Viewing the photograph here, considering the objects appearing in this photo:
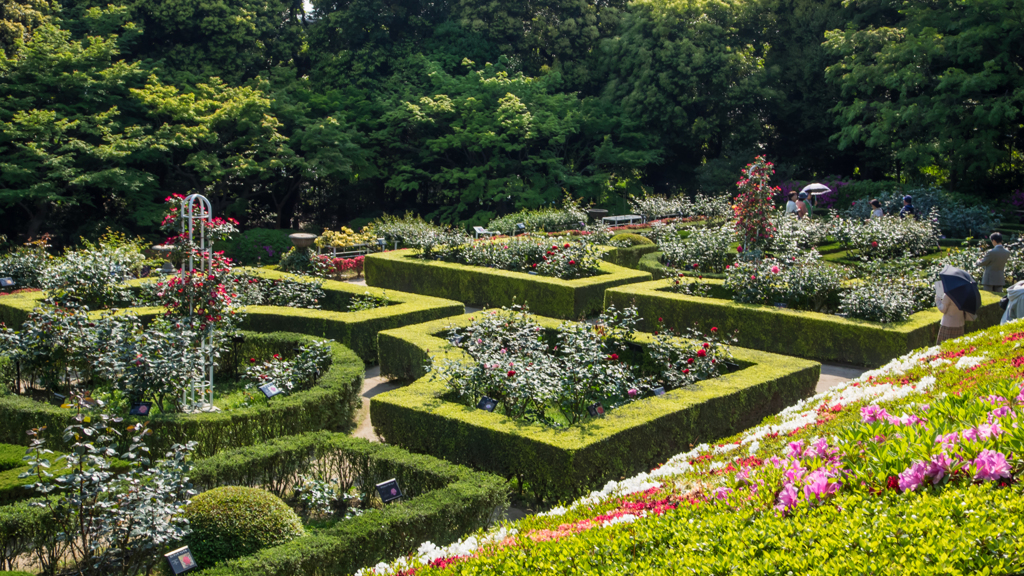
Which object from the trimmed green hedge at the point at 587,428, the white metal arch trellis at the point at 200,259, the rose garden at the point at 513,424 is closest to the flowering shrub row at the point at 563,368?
the rose garden at the point at 513,424

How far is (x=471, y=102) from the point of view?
2661 centimetres

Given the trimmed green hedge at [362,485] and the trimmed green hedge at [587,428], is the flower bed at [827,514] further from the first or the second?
the trimmed green hedge at [587,428]

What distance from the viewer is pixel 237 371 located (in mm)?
9484

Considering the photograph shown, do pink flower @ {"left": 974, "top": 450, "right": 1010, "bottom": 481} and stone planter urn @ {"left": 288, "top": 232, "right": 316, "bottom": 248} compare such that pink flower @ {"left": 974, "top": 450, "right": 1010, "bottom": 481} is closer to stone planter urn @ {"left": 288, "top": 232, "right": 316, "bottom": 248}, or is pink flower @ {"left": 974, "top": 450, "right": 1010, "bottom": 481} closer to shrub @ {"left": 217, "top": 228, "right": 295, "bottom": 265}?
stone planter urn @ {"left": 288, "top": 232, "right": 316, "bottom": 248}

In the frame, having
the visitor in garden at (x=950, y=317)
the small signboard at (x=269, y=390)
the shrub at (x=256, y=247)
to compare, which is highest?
the visitor in garden at (x=950, y=317)

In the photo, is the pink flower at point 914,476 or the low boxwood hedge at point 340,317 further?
the low boxwood hedge at point 340,317

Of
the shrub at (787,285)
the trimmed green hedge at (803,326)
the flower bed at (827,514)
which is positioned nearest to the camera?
the flower bed at (827,514)

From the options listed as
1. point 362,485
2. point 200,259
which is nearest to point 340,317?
point 200,259

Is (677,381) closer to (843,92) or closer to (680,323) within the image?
(680,323)

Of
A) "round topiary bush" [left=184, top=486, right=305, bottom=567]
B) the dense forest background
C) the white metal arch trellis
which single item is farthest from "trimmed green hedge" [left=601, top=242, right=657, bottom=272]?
"round topiary bush" [left=184, top=486, right=305, bottom=567]

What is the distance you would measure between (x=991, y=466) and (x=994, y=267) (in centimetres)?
1058

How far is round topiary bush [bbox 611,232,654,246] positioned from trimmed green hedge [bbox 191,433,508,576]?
12.7 meters

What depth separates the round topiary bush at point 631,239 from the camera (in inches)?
717

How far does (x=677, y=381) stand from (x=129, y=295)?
831 cm
